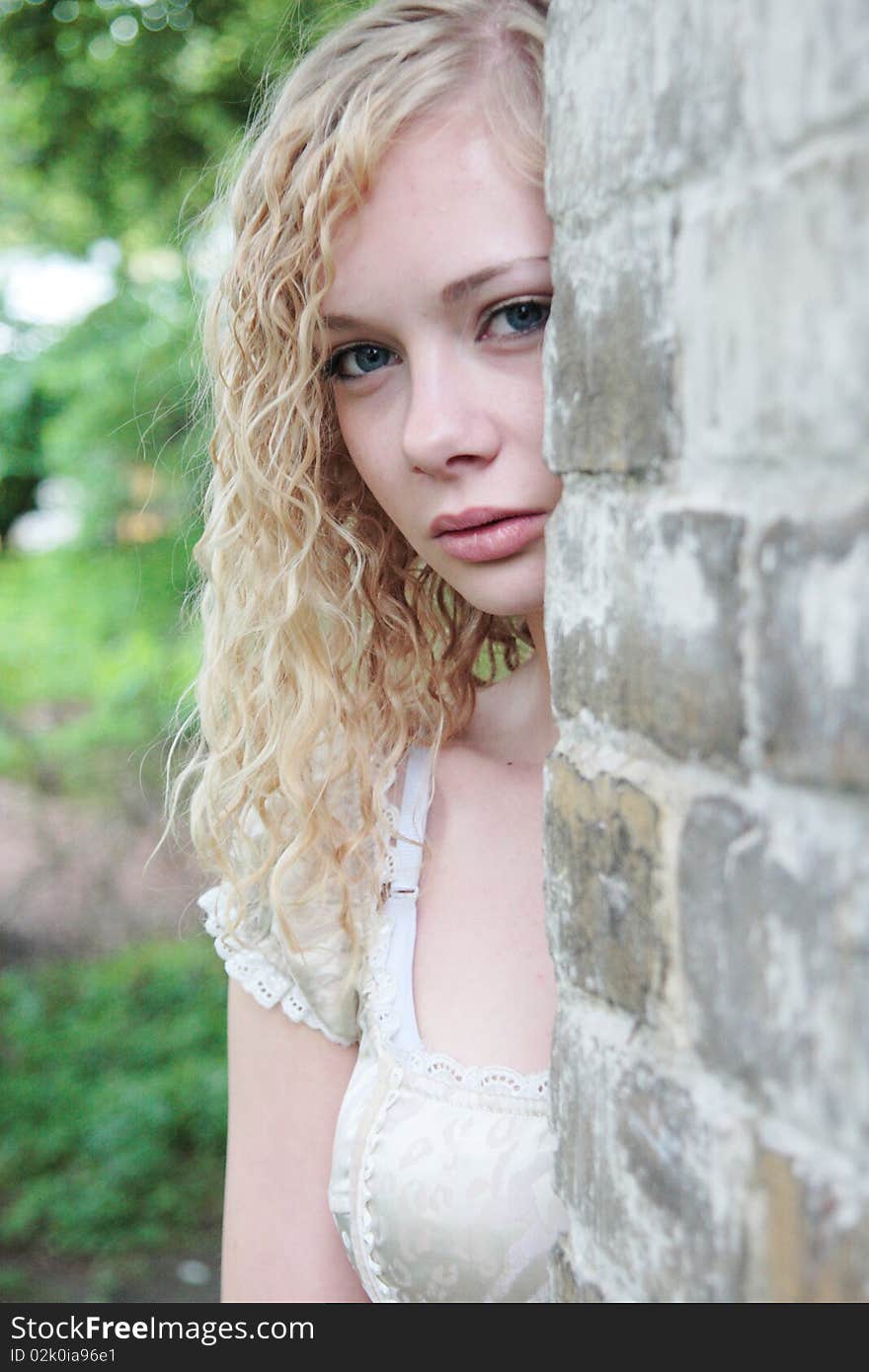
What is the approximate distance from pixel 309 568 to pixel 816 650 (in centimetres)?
117

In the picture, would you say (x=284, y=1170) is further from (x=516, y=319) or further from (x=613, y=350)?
(x=613, y=350)

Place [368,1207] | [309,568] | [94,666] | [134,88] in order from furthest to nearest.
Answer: [94,666] → [134,88] → [309,568] → [368,1207]

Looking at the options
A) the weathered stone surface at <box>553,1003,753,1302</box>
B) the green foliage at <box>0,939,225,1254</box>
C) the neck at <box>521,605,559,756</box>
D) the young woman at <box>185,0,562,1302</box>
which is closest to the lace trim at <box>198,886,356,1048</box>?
the young woman at <box>185,0,562,1302</box>

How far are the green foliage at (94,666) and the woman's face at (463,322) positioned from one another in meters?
3.35

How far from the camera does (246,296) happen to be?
1675mm

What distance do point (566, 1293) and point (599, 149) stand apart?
0.91 metres

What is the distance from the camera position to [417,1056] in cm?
161

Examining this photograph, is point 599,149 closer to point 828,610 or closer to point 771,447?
point 771,447

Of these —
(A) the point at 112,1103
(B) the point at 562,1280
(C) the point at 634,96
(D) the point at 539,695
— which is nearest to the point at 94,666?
(A) the point at 112,1103

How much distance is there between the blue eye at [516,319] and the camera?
139 centimetres

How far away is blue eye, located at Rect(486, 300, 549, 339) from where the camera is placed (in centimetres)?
139

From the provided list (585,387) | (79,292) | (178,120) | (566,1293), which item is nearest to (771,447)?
(585,387)

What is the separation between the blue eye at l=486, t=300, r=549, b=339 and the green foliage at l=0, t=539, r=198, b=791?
3.45m

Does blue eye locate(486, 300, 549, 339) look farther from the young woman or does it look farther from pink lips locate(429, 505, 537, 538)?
pink lips locate(429, 505, 537, 538)
